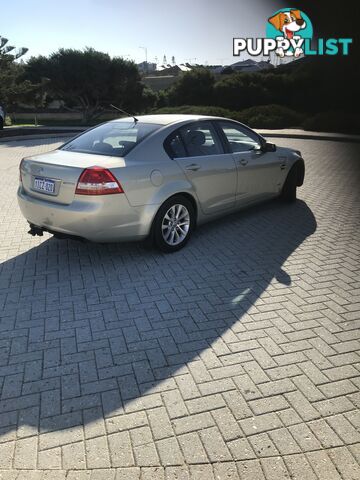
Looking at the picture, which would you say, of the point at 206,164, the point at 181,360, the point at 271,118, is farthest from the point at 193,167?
the point at 271,118

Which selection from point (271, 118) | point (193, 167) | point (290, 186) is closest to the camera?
point (193, 167)

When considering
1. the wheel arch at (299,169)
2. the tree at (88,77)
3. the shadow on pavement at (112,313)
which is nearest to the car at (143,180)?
the shadow on pavement at (112,313)

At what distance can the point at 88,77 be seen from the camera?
97.2 ft

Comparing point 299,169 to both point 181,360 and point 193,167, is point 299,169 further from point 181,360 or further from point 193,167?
point 181,360

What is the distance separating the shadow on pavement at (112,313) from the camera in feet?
8.36

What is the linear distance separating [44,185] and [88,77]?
28.5m

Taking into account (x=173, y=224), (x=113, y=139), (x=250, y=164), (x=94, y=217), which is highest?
(x=113, y=139)

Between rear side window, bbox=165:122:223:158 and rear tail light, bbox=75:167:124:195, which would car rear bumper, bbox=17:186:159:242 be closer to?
rear tail light, bbox=75:167:124:195

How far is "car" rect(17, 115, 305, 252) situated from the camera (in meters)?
3.98

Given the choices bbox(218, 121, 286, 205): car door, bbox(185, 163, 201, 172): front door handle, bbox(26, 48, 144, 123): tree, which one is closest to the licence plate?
bbox(185, 163, 201, 172): front door handle

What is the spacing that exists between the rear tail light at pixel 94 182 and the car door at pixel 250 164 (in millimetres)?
2115

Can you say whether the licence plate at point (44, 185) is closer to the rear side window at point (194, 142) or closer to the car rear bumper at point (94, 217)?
the car rear bumper at point (94, 217)

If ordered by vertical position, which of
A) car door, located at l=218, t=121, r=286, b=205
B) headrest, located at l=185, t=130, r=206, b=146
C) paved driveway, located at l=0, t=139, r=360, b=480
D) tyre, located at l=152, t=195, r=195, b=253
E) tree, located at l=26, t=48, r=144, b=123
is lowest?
paved driveway, located at l=0, t=139, r=360, b=480

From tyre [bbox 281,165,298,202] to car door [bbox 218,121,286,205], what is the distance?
440 millimetres
